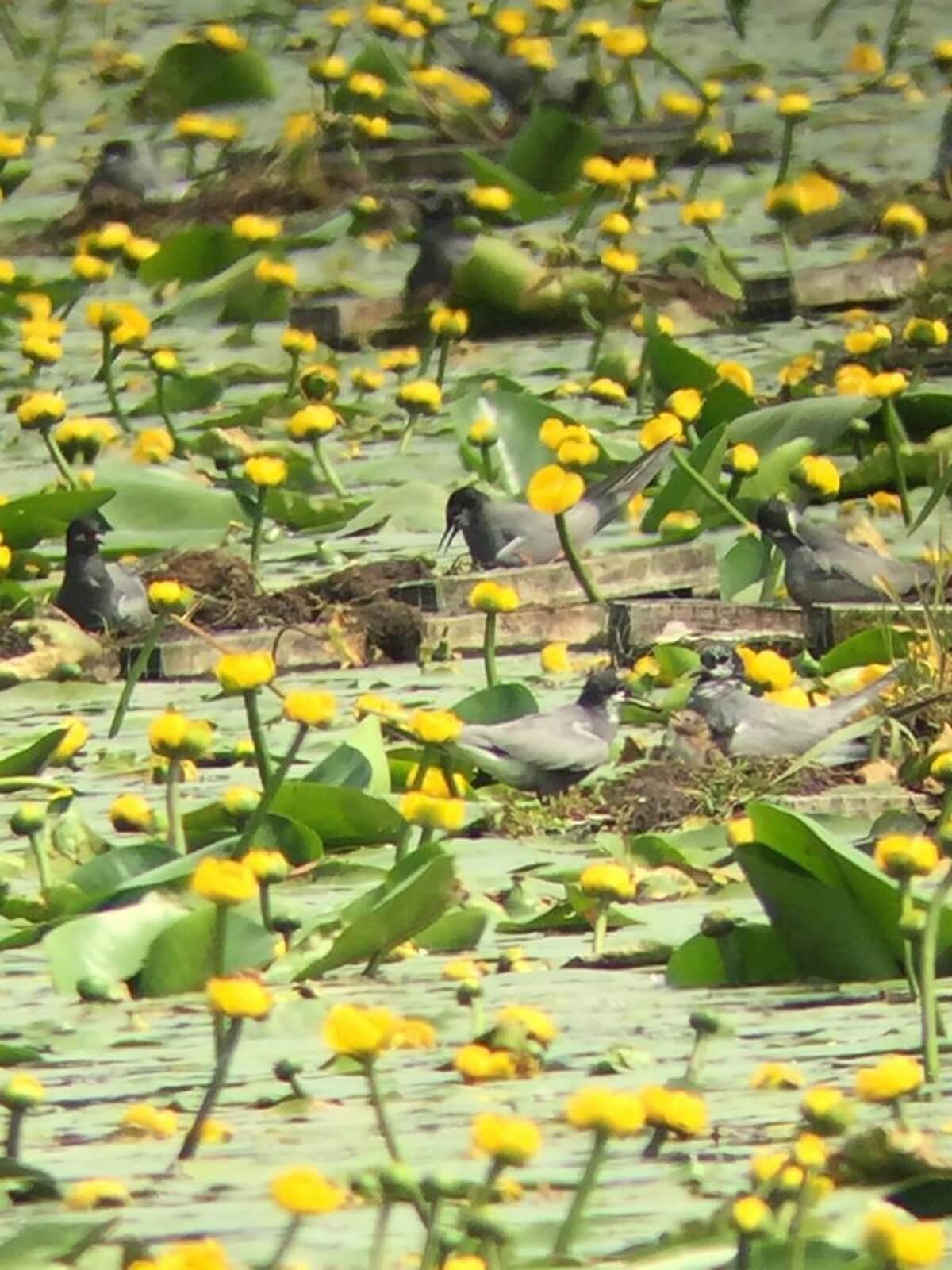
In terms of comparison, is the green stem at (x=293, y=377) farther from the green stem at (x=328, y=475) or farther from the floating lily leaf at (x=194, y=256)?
Result: the floating lily leaf at (x=194, y=256)

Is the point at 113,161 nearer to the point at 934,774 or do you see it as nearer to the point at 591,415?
the point at 591,415

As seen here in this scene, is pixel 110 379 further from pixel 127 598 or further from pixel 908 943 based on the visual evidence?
pixel 908 943

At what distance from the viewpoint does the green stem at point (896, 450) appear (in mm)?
6945

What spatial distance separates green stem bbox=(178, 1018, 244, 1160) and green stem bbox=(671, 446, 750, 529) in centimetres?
333

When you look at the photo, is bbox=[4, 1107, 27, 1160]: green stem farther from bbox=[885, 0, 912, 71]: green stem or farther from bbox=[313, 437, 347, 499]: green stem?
bbox=[885, 0, 912, 71]: green stem

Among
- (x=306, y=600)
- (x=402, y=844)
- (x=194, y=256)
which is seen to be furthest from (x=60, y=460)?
(x=194, y=256)

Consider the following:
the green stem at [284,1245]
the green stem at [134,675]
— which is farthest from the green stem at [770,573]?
the green stem at [284,1245]

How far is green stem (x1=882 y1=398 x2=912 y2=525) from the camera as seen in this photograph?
273 inches

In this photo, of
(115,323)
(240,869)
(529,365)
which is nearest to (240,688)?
(240,869)

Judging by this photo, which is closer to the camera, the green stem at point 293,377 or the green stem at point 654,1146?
the green stem at point 654,1146

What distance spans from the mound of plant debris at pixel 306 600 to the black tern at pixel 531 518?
0.12 meters

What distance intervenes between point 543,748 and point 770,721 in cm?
30

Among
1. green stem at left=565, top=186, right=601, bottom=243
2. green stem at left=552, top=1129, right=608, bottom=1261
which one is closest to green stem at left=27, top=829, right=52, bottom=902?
green stem at left=552, top=1129, right=608, bottom=1261

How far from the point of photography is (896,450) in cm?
697
